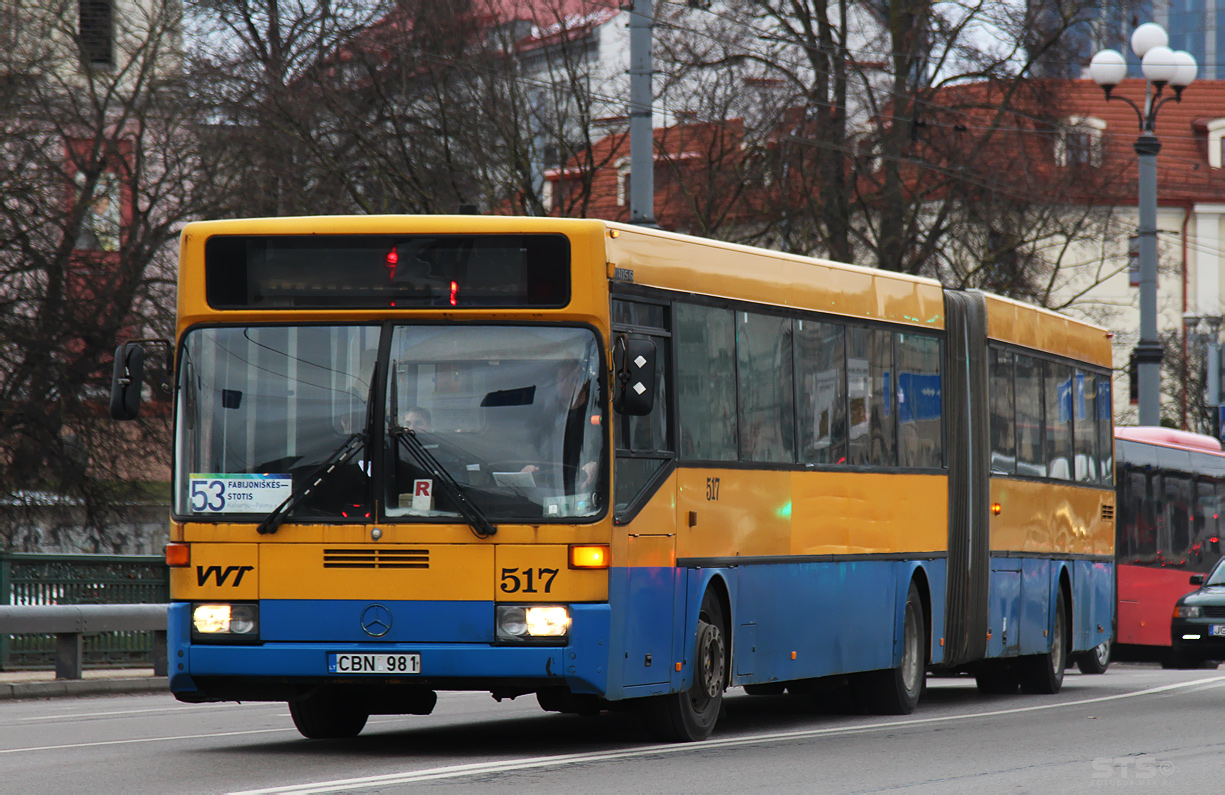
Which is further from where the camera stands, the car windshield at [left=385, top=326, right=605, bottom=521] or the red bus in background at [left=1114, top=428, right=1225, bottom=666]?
the red bus in background at [left=1114, top=428, right=1225, bottom=666]

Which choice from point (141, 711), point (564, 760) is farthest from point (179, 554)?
point (141, 711)

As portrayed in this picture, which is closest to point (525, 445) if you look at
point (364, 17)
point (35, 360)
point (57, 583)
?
point (57, 583)

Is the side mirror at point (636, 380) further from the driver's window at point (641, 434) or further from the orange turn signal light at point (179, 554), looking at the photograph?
the orange turn signal light at point (179, 554)

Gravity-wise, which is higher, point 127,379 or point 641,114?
point 641,114

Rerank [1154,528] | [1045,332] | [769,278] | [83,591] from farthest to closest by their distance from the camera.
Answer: [1154,528], [83,591], [1045,332], [769,278]

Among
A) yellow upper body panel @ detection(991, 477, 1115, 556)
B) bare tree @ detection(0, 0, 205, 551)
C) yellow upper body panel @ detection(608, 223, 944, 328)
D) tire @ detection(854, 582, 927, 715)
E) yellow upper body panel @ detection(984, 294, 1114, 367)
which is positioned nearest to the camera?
yellow upper body panel @ detection(608, 223, 944, 328)

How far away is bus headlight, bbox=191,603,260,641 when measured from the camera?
36.1 feet

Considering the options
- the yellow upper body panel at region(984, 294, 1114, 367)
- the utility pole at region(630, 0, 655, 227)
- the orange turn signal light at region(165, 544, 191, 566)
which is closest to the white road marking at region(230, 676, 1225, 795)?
the orange turn signal light at region(165, 544, 191, 566)

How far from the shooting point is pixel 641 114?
729 inches

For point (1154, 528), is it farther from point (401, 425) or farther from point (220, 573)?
point (220, 573)

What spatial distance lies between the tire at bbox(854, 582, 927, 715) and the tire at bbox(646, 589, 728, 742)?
10.8 ft

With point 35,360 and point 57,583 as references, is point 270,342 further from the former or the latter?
point 35,360

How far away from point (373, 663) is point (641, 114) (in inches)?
345

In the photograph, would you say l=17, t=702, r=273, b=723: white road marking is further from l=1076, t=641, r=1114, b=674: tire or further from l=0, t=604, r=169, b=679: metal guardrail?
l=1076, t=641, r=1114, b=674: tire
